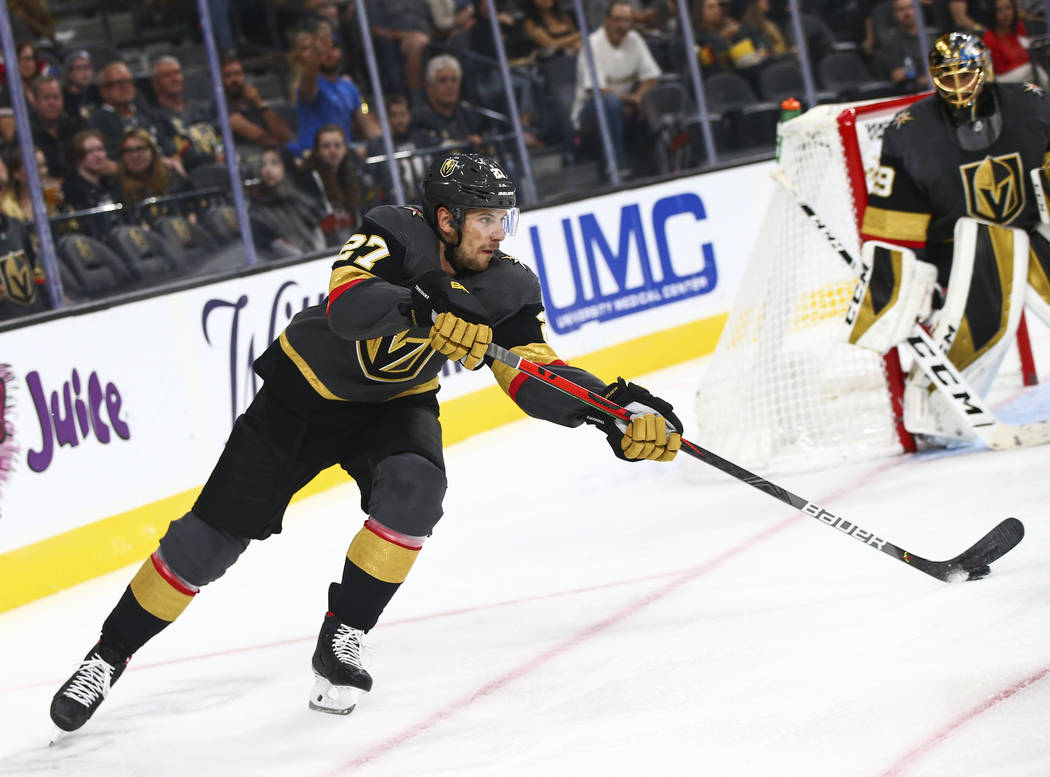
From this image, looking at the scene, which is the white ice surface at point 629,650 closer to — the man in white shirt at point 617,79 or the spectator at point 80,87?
the spectator at point 80,87

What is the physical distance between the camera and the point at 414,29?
18.7ft

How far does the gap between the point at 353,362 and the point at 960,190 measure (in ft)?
6.32

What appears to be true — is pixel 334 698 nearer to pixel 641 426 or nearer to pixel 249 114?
pixel 641 426

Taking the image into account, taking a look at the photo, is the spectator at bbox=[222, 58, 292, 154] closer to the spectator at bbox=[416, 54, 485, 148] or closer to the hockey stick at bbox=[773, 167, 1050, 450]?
the spectator at bbox=[416, 54, 485, 148]

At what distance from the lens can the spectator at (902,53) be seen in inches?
285

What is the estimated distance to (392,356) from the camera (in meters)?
2.49

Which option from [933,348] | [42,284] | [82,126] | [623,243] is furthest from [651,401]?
[623,243]

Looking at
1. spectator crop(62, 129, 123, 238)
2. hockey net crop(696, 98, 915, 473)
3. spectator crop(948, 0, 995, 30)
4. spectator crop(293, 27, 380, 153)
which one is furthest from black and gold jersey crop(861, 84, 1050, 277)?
spectator crop(948, 0, 995, 30)

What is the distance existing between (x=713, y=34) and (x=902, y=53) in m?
1.20

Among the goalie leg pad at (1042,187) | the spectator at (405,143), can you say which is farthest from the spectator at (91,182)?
the goalie leg pad at (1042,187)

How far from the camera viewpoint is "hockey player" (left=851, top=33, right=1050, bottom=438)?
140 inches

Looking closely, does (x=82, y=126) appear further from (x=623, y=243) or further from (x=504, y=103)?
(x=623, y=243)

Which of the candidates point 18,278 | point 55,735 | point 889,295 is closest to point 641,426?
point 55,735

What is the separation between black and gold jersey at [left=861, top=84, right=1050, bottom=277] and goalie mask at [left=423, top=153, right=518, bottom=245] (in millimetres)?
1592
